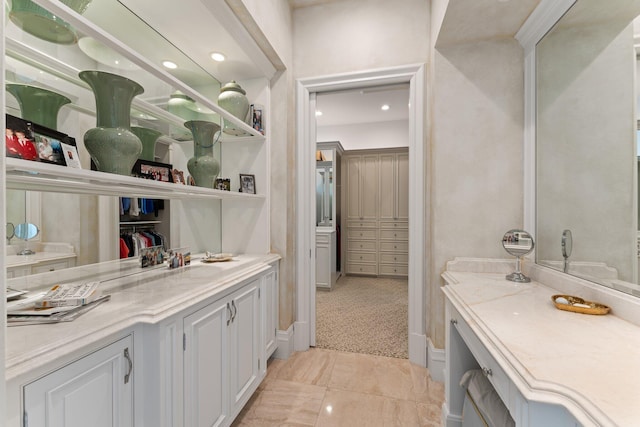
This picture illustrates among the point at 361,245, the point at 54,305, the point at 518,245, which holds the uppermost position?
the point at 518,245

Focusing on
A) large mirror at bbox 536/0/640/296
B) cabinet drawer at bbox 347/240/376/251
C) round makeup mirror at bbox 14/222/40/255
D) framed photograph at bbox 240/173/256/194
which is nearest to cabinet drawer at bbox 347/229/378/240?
cabinet drawer at bbox 347/240/376/251

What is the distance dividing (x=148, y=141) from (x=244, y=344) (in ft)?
4.21

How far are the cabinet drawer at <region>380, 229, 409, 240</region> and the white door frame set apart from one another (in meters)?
2.66

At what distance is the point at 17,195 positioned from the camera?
3.33ft

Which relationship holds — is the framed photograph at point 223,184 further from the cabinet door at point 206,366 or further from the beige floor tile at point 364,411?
the beige floor tile at point 364,411

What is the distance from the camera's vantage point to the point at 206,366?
48.9 inches

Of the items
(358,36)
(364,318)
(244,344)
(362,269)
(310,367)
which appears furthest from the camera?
(362,269)

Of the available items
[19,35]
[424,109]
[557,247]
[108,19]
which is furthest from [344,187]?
[19,35]

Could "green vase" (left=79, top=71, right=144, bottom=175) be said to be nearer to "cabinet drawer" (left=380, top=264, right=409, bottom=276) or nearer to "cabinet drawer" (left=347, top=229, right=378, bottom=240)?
"cabinet drawer" (left=347, top=229, right=378, bottom=240)

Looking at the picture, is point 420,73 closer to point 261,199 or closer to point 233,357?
point 261,199

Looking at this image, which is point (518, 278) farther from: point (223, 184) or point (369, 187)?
point (369, 187)

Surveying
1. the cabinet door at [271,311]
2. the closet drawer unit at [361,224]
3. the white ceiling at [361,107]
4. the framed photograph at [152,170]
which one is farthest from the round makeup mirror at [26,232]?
the closet drawer unit at [361,224]

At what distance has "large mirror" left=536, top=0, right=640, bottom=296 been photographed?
43.1 inches

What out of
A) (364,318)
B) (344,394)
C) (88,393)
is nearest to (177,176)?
(88,393)
